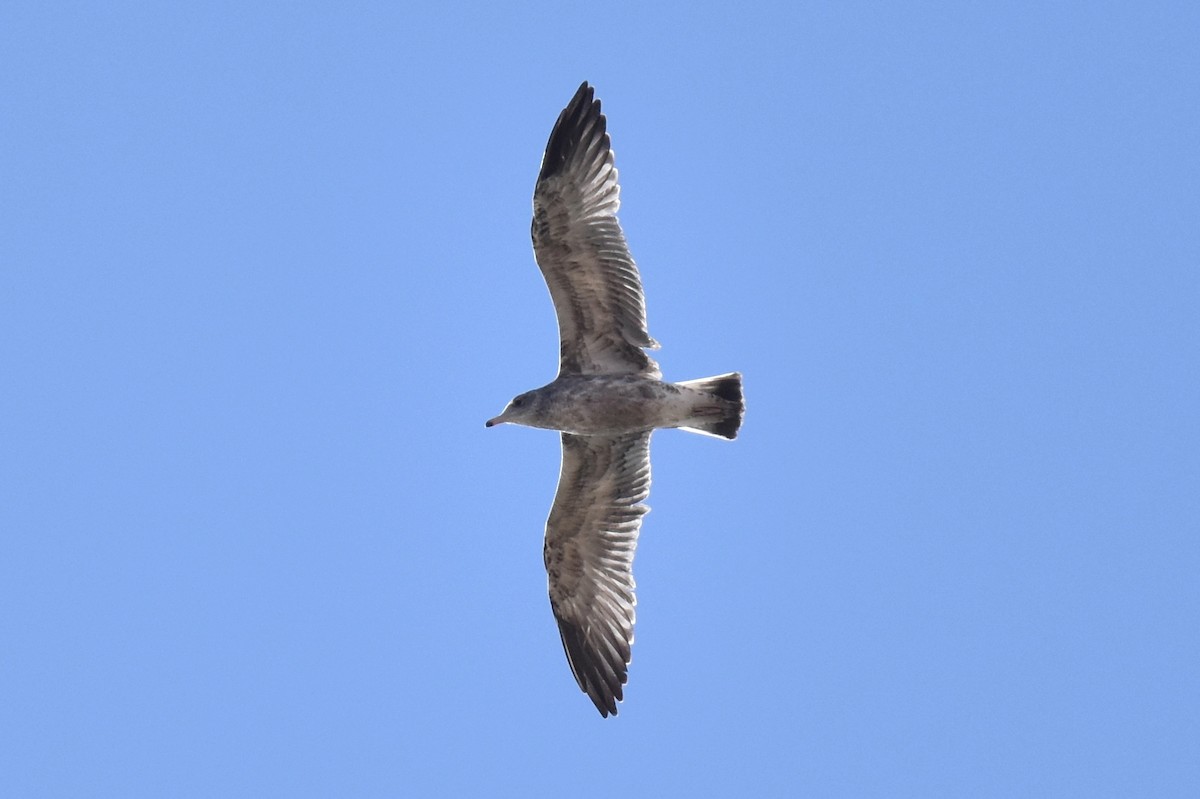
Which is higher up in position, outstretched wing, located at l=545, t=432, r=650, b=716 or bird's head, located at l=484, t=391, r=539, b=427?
bird's head, located at l=484, t=391, r=539, b=427

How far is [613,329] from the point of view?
16.4 m

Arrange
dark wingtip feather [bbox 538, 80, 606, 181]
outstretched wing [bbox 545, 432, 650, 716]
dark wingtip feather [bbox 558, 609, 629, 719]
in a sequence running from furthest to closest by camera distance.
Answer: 1. outstretched wing [bbox 545, 432, 650, 716]
2. dark wingtip feather [bbox 558, 609, 629, 719]
3. dark wingtip feather [bbox 538, 80, 606, 181]

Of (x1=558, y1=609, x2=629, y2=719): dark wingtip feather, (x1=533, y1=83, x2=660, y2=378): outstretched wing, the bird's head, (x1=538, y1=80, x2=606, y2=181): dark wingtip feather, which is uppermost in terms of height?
(x1=538, y1=80, x2=606, y2=181): dark wingtip feather

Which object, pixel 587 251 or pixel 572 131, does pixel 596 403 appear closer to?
pixel 587 251

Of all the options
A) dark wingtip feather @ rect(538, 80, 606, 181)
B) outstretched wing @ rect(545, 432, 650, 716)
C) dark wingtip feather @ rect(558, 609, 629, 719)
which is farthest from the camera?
outstretched wing @ rect(545, 432, 650, 716)

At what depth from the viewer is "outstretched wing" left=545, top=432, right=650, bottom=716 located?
16.8 metres

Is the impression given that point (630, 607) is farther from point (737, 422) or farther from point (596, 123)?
point (596, 123)

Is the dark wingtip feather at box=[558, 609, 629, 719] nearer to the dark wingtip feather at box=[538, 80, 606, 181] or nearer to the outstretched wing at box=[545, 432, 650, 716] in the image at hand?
the outstretched wing at box=[545, 432, 650, 716]

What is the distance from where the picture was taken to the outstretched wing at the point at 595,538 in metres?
16.8

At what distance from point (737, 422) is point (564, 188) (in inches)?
106

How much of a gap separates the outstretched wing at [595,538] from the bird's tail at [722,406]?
90 centimetres

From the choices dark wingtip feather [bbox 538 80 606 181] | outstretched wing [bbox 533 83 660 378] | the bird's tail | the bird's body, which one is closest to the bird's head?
the bird's body

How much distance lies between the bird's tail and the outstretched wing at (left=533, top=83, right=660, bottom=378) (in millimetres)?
526

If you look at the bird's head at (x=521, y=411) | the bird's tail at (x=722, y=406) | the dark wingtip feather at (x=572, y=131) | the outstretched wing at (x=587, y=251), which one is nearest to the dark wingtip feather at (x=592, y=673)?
the bird's head at (x=521, y=411)
